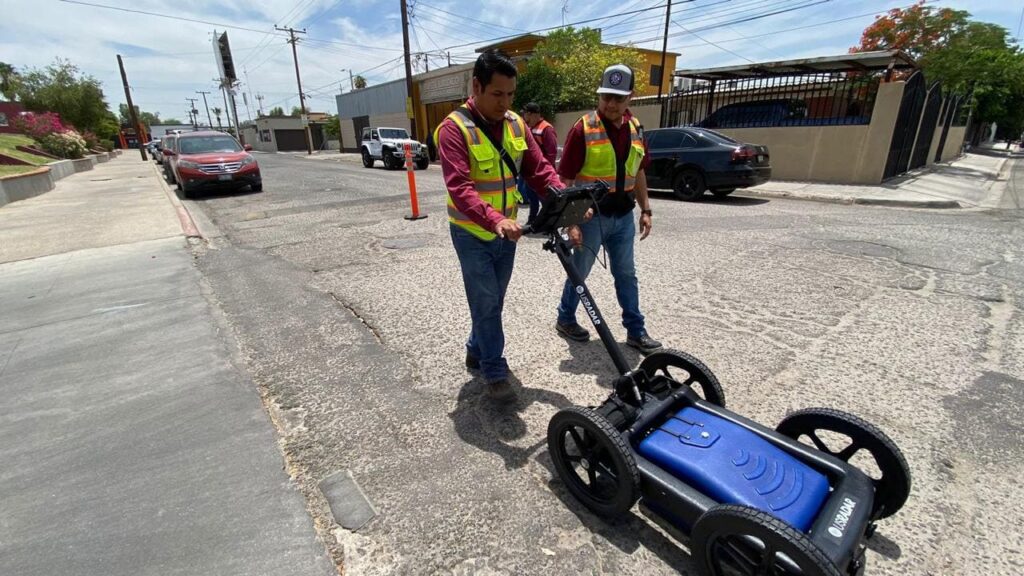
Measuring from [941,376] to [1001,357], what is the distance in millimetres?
687

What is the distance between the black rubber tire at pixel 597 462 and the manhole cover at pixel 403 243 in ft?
16.4

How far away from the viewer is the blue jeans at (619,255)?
3.21 meters

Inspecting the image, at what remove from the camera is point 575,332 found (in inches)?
144

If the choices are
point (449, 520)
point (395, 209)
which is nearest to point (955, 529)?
point (449, 520)

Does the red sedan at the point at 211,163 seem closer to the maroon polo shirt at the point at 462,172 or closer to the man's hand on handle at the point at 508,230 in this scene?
the maroon polo shirt at the point at 462,172

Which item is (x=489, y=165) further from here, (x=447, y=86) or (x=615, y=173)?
(x=447, y=86)

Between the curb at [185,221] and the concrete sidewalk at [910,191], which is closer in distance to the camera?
the curb at [185,221]

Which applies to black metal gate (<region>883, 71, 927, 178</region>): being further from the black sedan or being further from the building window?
the building window

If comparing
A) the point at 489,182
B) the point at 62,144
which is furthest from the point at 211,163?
the point at 62,144

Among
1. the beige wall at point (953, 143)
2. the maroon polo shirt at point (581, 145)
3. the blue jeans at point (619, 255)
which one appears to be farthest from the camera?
the beige wall at point (953, 143)

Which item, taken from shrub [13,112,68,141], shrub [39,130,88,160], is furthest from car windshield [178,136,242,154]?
shrub [13,112,68,141]

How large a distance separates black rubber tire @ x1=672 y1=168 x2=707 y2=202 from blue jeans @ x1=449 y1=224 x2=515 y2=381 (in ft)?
28.6

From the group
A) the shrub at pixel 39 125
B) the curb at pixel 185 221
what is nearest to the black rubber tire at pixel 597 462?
the curb at pixel 185 221

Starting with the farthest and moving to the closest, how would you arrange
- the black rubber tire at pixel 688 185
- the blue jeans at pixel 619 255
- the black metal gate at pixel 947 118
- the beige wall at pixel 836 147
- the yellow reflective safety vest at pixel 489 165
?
Result: the black metal gate at pixel 947 118 → the beige wall at pixel 836 147 → the black rubber tire at pixel 688 185 → the blue jeans at pixel 619 255 → the yellow reflective safety vest at pixel 489 165
